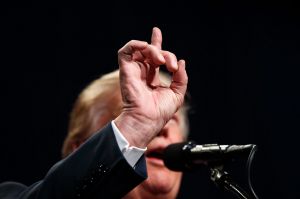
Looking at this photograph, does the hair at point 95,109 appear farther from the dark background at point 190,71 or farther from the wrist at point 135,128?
the wrist at point 135,128

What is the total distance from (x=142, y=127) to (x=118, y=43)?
1367 millimetres

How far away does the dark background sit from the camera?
2.06 metres

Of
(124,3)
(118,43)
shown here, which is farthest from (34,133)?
(124,3)

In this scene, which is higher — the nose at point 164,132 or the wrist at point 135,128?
the wrist at point 135,128

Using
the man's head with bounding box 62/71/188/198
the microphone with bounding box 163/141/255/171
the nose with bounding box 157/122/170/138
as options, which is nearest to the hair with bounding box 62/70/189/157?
the man's head with bounding box 62/71/188/198

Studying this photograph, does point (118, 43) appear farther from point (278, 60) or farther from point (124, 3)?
point (278, 60)

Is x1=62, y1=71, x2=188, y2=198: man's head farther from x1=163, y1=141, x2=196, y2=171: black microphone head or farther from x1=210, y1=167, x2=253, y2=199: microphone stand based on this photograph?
x1=210, y1=167, x2=253, y2=199: microphone stand

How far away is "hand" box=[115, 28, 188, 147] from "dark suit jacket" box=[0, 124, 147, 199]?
0.15ft

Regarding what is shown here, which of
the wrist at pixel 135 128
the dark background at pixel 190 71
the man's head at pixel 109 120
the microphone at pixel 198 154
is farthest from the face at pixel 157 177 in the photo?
the dark background at pixel 190 71

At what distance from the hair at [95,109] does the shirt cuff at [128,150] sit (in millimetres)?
627

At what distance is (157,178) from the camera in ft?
5.15

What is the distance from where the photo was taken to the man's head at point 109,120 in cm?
157

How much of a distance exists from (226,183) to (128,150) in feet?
0.83

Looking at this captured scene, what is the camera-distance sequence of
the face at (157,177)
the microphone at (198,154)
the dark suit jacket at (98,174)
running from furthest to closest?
1. the face at (157,177)
2. the microphone at (198,154)
3. the dark suit jacket at (98,174)
